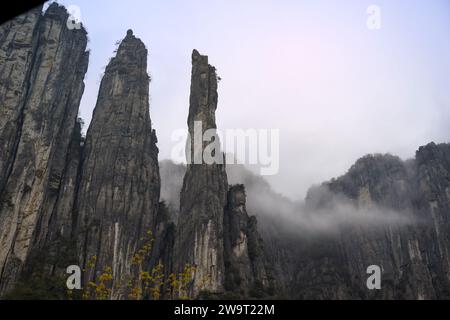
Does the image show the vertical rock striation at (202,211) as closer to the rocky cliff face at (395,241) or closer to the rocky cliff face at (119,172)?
the rocky cliff face at (119,172)

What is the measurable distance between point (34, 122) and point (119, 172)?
1483 cm

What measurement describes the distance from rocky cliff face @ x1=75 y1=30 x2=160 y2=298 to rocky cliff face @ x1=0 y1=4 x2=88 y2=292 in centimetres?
438

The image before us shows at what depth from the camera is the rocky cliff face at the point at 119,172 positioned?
74.6 m

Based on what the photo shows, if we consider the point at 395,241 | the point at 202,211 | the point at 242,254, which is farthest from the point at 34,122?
the point at 395,241

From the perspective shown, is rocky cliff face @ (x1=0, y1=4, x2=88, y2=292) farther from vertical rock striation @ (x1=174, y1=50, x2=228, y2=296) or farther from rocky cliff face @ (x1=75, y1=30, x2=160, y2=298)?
vertical rock striation @ (x1=174, y1=50, x2=228, y2=296)

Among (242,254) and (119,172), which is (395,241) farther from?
(119,172)

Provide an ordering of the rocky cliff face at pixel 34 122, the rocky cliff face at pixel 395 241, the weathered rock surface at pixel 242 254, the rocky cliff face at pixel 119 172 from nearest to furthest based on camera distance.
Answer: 1. the rocky cliff face at pixel 34 122
2. the rocky cliff face at pixel 119 172
3. the weathered rock surface at pixel 242 254
4. the rocky cliff face at pixel 395 241

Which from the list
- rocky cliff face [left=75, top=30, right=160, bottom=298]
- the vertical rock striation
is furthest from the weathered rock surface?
rocky cliff face [left=75, top=30, right=160, bottom=298]

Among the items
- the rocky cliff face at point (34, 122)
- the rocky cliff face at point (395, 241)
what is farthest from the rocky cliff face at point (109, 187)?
the rocky cliff face at point (395, 241)

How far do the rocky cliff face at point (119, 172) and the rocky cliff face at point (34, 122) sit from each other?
4.38 m

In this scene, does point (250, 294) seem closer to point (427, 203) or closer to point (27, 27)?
point (27, 27)

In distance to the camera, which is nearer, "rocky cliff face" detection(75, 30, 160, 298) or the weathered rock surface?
"rocky cliff face" detection(75, 30, 160, 298)

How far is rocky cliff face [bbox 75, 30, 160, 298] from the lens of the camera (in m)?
74.6
